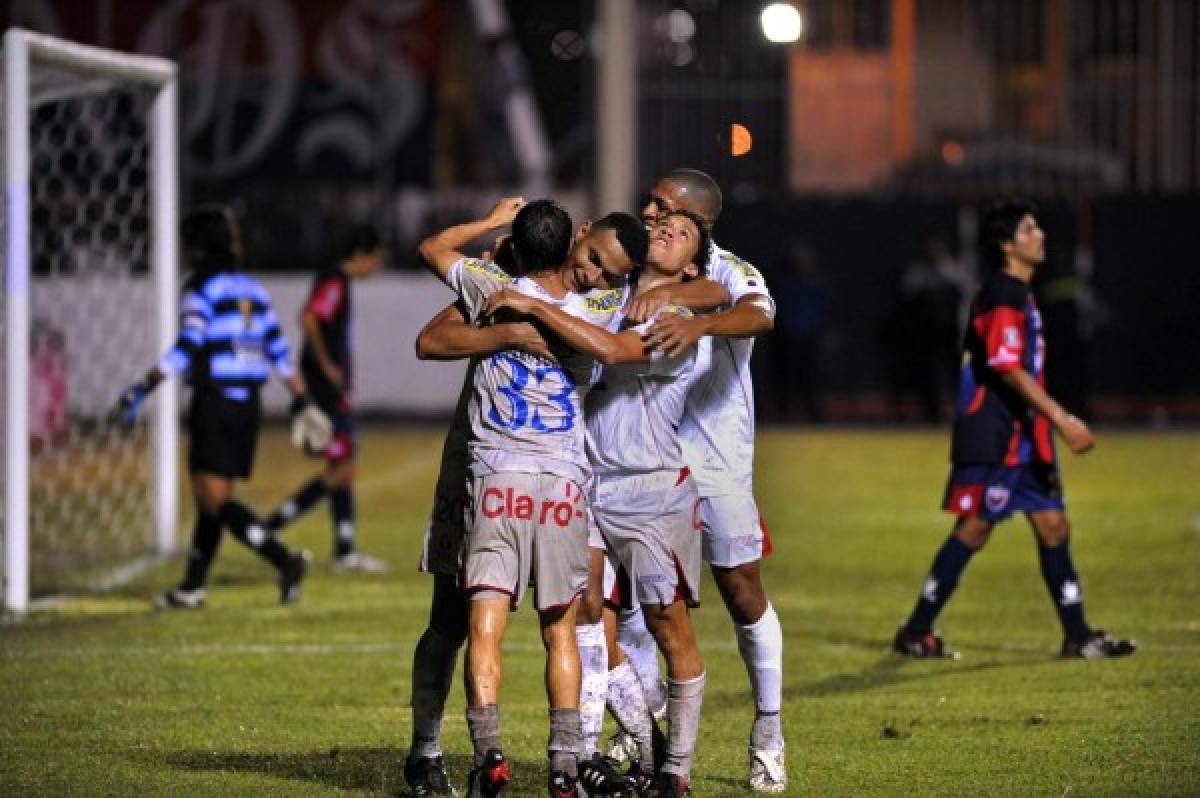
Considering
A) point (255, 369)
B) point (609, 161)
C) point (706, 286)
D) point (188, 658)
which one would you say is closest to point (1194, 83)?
point (609, 161)

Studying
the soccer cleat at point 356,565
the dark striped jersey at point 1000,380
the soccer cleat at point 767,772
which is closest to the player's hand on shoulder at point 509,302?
the soccer cleat at point 767,772

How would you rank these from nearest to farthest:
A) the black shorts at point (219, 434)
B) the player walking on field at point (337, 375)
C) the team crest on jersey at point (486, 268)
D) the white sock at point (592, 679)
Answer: the team crest on jersey at point (486, 268)
the white sock at point (592, 679)
the black shorts at point (219, 434)
the player walking on field at point (337, 375)

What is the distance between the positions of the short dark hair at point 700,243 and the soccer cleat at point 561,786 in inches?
66.8

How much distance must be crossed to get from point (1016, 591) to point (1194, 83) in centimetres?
1667

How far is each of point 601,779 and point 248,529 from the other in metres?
5.38

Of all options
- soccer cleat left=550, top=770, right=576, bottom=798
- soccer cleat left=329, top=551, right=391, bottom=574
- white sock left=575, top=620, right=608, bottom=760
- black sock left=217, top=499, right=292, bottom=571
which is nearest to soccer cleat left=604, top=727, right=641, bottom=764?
white sock left=575, top=620, right=608, bottom=760

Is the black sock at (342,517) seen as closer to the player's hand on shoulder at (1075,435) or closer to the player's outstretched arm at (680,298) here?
the player's hand on shoulder at (1075,435)

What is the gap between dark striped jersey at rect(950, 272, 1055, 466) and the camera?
10305 mm

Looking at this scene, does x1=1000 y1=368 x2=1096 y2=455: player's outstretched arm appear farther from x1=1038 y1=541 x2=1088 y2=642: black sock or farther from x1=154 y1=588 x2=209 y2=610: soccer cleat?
x1=154 y1=588 x2=209 y2=610: soccer cleat

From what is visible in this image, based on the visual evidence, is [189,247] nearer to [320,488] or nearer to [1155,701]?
[320,488]

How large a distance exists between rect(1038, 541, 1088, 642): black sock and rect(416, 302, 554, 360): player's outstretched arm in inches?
168

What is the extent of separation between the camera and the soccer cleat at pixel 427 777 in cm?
737

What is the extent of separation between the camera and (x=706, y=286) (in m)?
7.26

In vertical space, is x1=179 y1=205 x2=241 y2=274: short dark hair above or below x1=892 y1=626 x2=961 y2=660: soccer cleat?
above
